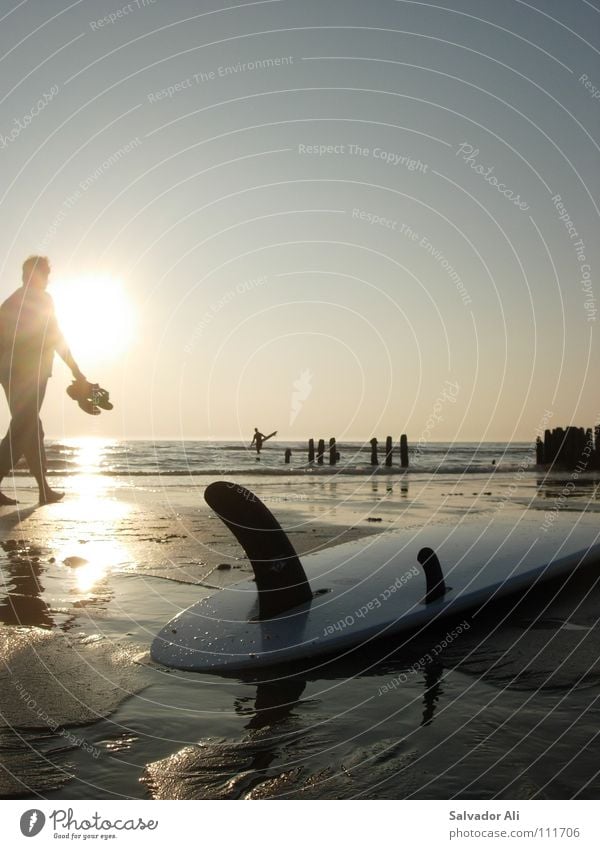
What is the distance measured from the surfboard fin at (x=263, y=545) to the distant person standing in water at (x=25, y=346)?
6307 millimetres

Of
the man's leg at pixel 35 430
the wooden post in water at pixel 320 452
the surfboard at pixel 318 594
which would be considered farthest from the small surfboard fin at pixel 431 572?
the wooden post in water at pixel 320 452

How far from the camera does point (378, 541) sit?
26.9 feet

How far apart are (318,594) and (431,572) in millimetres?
955

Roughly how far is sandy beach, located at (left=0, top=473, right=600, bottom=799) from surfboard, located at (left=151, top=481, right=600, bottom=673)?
0.17 metres

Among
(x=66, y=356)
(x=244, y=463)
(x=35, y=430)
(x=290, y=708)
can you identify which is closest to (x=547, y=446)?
(x=244, y=463)

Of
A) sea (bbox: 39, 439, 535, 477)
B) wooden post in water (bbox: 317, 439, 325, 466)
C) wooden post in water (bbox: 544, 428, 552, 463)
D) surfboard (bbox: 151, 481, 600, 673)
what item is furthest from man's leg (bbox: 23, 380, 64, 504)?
wooden post in water (bbox: 544, 428, 552, 463)

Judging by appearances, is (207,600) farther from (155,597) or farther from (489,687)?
(489,687)

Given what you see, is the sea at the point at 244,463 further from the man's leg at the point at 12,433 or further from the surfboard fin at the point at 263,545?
the surfboard fin at the point at 263,545

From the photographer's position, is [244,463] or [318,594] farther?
[244,463]

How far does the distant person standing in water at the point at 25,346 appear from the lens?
1096 cm

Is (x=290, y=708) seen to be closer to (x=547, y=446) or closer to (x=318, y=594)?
(x=318, y=594)

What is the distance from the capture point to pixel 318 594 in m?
6.07

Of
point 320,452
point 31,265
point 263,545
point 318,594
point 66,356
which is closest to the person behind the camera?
point 263,545
